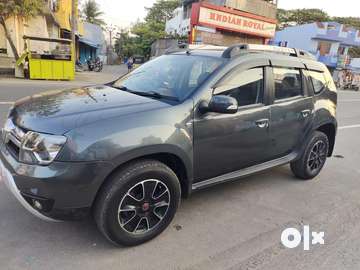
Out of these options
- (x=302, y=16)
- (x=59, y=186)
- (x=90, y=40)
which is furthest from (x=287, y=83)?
(x=302, y=16)

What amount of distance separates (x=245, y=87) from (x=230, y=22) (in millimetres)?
21967

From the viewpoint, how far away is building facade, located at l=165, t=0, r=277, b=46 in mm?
22047

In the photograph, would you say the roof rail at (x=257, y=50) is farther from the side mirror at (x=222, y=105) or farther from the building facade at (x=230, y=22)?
the building facade at (x=230, y=22)

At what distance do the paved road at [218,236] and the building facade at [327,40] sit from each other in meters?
37.6

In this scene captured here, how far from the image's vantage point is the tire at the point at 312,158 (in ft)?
14.2

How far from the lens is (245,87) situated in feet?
11.1

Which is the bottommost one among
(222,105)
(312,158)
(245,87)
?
(312,158)

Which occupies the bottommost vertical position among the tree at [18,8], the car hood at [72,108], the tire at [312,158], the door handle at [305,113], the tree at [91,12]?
the tire at [312,158]

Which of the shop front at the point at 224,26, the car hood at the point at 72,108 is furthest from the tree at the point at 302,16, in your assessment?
the car hood at the point at 72,108

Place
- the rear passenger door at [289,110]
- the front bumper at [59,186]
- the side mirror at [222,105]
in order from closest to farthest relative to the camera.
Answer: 1. the front bumper at [59,186]
2. the side mirror at [222,105]
3. the rear passenger door at [289,110]

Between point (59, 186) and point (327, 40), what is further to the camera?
A: point (327, 40)

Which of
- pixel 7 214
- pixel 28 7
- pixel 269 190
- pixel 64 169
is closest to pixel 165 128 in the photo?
pixel 64 169

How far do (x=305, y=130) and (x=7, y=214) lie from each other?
3.59 meters

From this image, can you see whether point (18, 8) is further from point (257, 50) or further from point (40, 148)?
point (40, 148)
